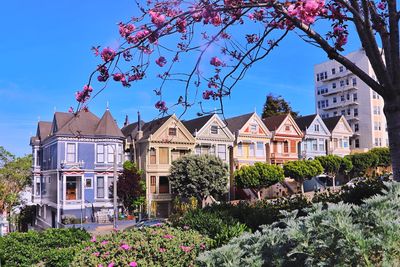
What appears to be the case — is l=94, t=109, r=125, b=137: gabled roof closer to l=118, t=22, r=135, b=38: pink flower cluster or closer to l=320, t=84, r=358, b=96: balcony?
l=118, t=22, r=135, b=38: pink flower cluster

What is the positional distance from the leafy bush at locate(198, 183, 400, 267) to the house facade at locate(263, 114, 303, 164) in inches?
1672

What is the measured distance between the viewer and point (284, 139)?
47188mm


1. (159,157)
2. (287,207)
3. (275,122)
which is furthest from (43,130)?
(287,207)

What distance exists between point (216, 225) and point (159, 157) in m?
31.8

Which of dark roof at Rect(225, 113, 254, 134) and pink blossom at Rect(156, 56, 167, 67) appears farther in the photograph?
dark roof at Rect(225, 113, 254, 134)

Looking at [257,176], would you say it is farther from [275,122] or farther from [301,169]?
[275,122]

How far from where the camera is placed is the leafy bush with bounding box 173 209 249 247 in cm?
723

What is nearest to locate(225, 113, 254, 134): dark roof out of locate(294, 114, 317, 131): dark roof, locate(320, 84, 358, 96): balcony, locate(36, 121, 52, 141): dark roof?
locate(294, 114, 317, 131): dark roof

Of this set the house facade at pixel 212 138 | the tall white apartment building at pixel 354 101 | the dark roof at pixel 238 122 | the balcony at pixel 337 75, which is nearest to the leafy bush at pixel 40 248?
the house facade at pixel 212 138

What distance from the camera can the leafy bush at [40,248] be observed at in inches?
415

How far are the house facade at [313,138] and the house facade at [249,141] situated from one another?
18.2ft

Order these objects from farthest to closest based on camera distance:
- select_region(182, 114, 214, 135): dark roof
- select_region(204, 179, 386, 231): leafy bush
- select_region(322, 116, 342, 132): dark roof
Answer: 1. select_region(322, 116, 342, 132): dark roof
2. select_region(182, 114, 214, 135): dark roof
3. select_region(204, 179, 386, 231): leafy bush

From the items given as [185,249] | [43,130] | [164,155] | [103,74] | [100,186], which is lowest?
[185,249]

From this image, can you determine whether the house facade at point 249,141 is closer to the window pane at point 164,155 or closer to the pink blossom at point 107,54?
the window pane at point 164,155
